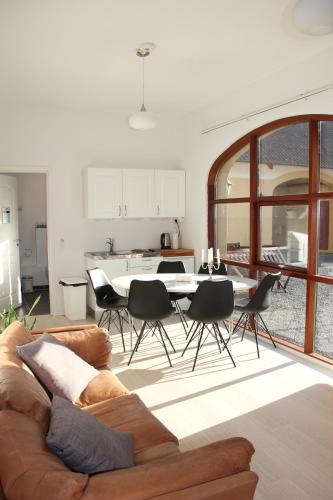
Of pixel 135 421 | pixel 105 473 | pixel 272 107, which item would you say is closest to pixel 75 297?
pixel 272 107

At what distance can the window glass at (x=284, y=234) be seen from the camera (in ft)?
15.7

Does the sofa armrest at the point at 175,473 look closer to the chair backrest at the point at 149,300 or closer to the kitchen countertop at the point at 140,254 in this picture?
the chair backrest at the point at 149,300

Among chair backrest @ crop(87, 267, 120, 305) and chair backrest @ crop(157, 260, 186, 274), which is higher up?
chair backrest @ crop(157, 260, 186, 274)

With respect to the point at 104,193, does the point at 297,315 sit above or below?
below

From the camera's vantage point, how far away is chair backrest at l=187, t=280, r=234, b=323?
4242 mm

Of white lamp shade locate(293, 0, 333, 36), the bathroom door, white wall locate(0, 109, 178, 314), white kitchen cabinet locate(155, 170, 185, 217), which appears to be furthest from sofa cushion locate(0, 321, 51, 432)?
white kitchen cabinet locate(155, 170, 185, 217)

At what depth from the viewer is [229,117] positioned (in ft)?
18.9

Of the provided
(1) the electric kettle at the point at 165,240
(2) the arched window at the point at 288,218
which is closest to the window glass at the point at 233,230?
(2) the arched window at the point at 288,218

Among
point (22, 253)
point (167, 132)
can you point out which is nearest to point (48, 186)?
point (167, 132)

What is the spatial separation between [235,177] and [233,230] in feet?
2.34

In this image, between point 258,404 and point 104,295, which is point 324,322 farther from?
point 104,295

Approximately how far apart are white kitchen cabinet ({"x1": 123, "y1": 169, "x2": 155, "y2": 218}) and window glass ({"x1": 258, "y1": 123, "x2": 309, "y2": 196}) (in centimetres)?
187

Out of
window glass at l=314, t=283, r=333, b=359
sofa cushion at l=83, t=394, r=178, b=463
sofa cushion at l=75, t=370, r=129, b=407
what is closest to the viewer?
sofa cushion at l=83, t=394, r=178, b=463

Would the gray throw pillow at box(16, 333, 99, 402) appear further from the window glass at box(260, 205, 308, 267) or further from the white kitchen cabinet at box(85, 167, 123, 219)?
the white kitchen cabinet at box(85, 167, 123, 219)
